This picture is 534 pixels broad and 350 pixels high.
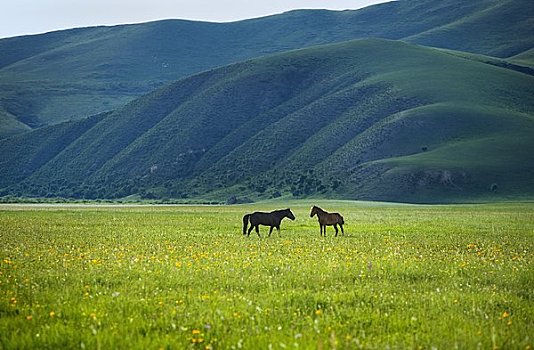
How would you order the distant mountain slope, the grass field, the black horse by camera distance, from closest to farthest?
the grass field → the black horse → the distant mountain slope

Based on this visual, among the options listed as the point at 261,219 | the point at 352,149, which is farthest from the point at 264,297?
the point at 352,149

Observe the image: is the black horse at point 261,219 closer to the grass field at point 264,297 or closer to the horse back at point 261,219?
the horse back at point 261,219

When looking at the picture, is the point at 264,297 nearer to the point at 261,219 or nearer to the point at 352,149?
the point at 261,219

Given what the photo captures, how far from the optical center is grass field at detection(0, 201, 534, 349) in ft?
34.4

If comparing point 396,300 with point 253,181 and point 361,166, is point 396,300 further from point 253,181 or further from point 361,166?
point 253,181

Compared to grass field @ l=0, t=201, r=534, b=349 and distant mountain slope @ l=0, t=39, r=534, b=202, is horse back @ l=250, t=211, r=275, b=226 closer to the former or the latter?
grass field @ l=0, t=201, r=534, b=349

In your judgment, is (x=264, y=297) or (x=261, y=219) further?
(x=261, y=219)

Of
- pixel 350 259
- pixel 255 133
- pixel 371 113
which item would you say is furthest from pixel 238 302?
pixel 255 133

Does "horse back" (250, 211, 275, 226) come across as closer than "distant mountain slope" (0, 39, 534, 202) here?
Yes

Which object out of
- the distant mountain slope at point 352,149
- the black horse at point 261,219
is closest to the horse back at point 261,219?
the black horse at point 261,219

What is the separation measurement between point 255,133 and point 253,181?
3157 cm

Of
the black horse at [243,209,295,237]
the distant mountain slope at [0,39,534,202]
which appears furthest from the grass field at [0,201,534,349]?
the distant mountain slope at [0,39,534,202]

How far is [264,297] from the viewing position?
1395cm

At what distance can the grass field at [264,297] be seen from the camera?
10.5 m
